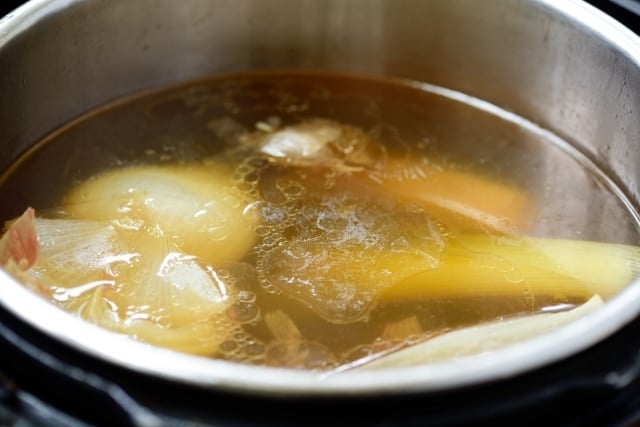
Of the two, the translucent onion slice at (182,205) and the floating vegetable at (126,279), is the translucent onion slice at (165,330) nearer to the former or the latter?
the floating vegetable at (126,279)

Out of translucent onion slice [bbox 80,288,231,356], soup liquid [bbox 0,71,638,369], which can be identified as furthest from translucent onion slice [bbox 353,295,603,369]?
translucent onion slice [bbox 80,288,231,356]

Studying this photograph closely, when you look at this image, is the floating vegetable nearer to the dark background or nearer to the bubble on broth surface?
the bubble on broth surface

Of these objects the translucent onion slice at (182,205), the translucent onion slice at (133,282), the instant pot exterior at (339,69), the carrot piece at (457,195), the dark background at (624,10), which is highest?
the dark background at (624,10)

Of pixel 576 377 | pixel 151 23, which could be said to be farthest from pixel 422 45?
pixel 576 377

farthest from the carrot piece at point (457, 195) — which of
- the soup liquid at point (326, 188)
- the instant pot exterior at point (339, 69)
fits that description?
the instant pot exterior at point (339, 69)

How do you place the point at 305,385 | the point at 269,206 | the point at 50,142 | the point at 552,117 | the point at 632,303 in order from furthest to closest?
1. the point at 552,117
2. the point at 50,142
3. the point at 269,206
4. the point at 632,303
5. the point at 305,385

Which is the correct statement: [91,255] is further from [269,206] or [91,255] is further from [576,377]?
[576,377]

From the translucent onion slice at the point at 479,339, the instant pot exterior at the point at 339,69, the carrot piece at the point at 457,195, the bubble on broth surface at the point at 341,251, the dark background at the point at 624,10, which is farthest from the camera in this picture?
the dark background at the point at 624,10
